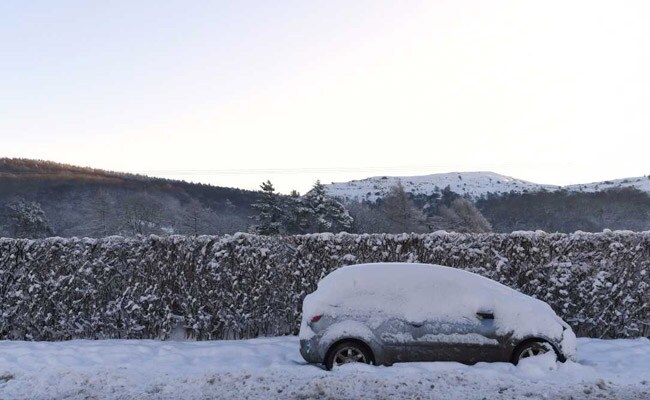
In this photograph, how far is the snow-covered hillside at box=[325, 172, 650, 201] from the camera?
5807 inches

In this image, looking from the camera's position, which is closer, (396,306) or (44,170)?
(396,306)

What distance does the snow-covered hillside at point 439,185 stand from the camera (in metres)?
148

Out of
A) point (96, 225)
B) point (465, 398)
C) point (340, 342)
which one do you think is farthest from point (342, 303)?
point (96, 225)

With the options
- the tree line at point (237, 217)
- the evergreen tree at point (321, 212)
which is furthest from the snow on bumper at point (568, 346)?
the evergreen tree at point (321, 212)

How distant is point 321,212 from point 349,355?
4402cm

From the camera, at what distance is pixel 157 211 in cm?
6969

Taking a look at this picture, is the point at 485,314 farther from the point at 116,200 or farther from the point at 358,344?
the point at 116,200

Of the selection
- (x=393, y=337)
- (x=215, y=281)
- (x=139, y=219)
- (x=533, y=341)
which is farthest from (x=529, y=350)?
(x=139, y=219)

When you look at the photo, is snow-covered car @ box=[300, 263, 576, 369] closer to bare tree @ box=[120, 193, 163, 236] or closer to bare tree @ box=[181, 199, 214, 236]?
bare tree @ box=[120, 193, 163, 236]

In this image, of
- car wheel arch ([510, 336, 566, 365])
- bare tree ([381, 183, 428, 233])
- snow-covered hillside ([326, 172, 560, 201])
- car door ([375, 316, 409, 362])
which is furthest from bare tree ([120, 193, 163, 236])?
snow-covered hillside ([326, 172, 560, 201])

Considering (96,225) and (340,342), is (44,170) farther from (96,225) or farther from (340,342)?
(340,342)

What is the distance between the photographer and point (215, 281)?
9922mm

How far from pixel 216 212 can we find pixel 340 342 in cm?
8591

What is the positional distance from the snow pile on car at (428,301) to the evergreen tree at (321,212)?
41.4 metres
